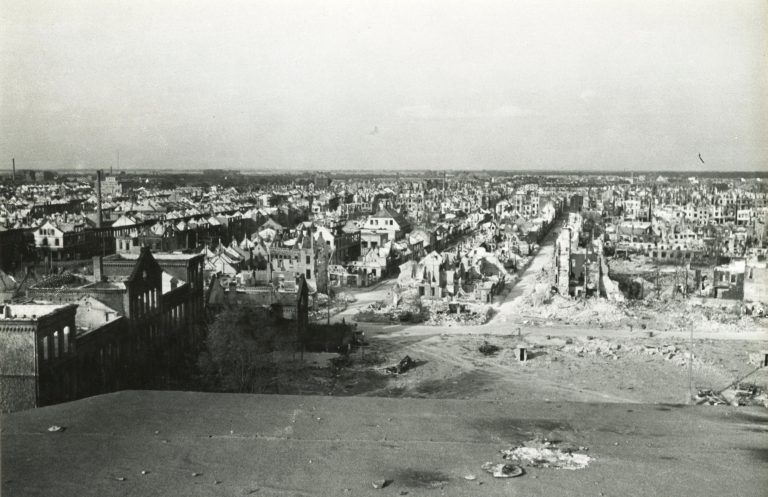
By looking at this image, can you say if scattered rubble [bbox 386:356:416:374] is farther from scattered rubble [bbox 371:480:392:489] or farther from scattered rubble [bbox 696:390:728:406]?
scattered rubble [bbox 371:480:392:489]

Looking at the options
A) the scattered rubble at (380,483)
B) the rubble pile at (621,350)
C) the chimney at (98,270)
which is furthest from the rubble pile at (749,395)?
the chimney at (98,270)

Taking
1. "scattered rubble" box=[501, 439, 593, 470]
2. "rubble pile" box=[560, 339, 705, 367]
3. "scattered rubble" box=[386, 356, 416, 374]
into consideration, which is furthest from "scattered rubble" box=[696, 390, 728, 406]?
"scattered rubble" box=[501, 439, 593, 470]

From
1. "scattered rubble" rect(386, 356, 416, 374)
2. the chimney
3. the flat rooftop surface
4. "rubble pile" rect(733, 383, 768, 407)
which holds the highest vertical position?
the chimney

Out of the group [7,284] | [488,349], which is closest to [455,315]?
[488,349]

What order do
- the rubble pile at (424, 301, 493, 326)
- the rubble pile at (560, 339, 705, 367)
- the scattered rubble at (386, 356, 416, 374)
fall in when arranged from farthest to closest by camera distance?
the rubble pile at (424, 301, 493, 326)
the rubble pile at (560, 339, 705, 367)
the scattered rubble at (386, 356, 416, 374)

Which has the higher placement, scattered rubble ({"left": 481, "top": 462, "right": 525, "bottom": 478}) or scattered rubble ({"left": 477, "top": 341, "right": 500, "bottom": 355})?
scattered rubble ({"left": 481, "top": 462, "right": 525, "bottom": 478})

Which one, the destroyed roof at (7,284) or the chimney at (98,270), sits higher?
the chimney at (98,270)

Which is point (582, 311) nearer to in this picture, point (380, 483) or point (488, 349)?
point (488, 349)

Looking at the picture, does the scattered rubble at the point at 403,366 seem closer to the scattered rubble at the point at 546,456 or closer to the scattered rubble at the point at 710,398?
the scattered rubble at the point at 710,398

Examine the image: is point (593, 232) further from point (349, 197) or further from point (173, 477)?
point (173, 477)
